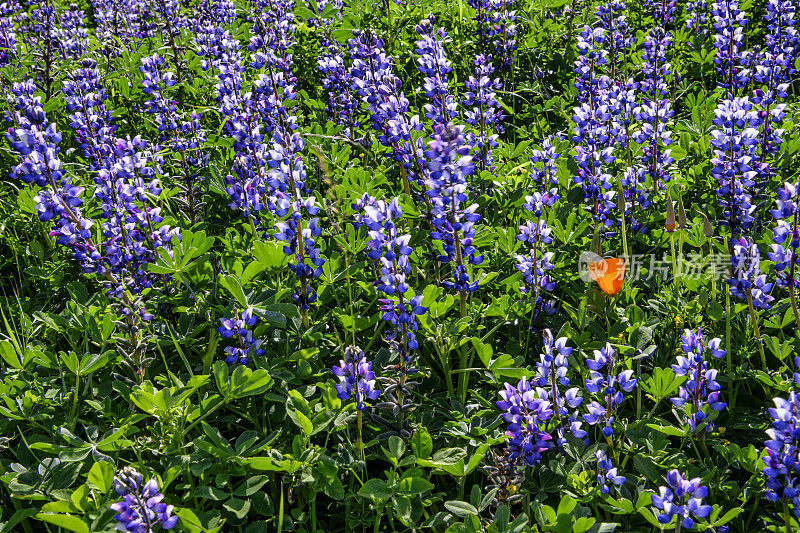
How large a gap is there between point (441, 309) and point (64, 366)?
1.51 metres

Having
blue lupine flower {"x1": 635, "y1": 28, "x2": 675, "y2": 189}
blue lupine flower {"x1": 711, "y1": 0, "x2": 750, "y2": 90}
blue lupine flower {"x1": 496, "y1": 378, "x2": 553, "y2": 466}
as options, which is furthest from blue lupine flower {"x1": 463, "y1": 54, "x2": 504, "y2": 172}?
blue lupine flower {"x1": 496, "y1": 378, "x2": 553, "y2": 466}

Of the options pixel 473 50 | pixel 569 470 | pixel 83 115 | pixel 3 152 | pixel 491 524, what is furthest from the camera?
pixel 473 50

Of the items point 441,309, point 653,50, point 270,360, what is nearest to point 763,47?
point 653,50

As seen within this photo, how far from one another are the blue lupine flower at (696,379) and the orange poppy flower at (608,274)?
0.40 m

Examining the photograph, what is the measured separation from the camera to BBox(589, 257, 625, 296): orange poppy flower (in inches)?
103

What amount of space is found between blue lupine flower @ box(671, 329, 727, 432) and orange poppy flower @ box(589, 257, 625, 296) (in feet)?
1.32

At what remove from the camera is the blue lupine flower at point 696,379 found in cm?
222

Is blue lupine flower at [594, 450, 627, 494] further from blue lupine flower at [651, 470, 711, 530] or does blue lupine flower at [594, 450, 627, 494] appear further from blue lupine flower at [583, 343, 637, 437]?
blue lupine flower at [651, 470, 711, 530]

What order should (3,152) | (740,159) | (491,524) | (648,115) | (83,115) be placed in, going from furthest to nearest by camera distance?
1. (3,152)
2. (83,115)
3. (648,115)
4. (740,159)
5. (491,524)

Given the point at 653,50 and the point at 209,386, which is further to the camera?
the point at 653,50

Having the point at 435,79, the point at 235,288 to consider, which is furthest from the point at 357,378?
the point at 435,79

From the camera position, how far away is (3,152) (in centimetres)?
447

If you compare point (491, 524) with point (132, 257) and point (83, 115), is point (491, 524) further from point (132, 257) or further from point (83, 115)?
point (83, 115)

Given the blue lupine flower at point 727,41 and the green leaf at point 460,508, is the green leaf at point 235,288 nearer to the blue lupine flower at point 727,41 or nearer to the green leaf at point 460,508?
the green leaf at point 460,508
